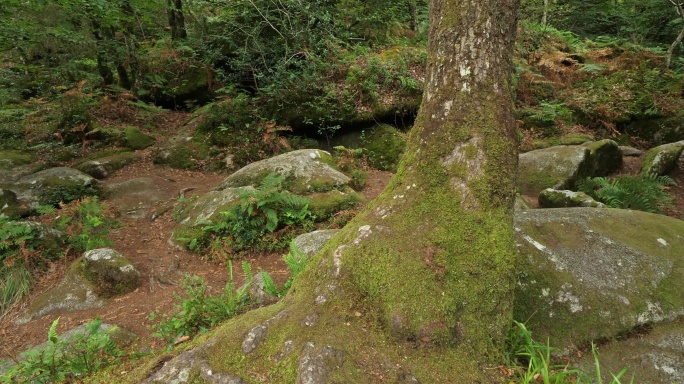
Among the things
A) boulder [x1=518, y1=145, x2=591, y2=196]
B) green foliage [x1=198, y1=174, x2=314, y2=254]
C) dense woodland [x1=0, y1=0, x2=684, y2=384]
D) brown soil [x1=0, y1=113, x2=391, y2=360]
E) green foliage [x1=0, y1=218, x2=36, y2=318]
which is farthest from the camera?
boulder [x1=518, y1=145, x2=591, y2=196]

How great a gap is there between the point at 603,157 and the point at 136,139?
11.8 meters

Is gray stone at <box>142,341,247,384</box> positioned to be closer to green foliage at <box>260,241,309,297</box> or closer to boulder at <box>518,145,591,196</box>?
green foliage at <box>260,241,309,297</box>

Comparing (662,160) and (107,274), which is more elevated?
(662,160)

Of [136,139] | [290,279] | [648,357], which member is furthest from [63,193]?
[648,357]

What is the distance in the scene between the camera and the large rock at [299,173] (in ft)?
23.4

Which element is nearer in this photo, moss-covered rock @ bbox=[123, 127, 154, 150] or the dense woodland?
the dense woodland

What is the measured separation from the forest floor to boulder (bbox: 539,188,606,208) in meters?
1.73

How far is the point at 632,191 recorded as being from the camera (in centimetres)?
659

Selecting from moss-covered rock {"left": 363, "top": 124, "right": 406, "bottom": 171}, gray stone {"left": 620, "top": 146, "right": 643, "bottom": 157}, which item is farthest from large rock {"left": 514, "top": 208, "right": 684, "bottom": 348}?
gray stone {"left": 620, "top": 146, "right": 643, "bottom": 157}

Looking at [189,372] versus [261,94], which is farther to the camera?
[261,94]

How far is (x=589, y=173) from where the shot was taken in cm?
759

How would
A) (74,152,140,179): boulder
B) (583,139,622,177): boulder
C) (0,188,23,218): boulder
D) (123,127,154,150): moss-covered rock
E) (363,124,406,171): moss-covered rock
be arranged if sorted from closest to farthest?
1. (0,188,23,218): boulder
2. (583,139,622,177): boulder
3. (74,152,140,179): boulder
4. (363,124,406,171): moss-covered rock
5. (123,127,154,150): moss-covered rock

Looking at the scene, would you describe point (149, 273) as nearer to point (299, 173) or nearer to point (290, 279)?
point (290, 279)

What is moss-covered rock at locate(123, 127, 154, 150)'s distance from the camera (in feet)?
34.9
